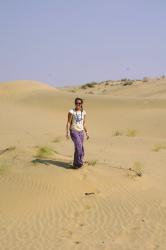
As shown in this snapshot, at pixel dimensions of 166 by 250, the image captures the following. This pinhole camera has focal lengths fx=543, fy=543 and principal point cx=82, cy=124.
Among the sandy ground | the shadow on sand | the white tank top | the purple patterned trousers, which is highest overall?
the white tank top

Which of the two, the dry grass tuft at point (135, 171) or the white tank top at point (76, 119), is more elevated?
the white tank top at point (76, 119)

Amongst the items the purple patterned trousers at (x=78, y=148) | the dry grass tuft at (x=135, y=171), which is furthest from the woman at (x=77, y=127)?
the dry grass tuft at (x=135, y=171)

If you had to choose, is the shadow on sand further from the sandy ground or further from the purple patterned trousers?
the purple patterned trousers

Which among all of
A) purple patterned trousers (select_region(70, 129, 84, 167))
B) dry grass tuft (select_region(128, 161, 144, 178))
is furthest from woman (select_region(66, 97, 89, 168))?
dry grass tuft (select_region(128, 161, 144, 178))

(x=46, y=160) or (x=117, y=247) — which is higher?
(x=46, y=160)

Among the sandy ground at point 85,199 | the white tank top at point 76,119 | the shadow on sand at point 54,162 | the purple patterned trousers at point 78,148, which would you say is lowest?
the sandy ground at point 85,199

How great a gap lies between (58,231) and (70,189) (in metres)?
1.85

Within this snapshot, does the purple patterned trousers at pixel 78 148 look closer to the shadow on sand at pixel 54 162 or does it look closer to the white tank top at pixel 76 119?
the white tank top at pixel 76 119

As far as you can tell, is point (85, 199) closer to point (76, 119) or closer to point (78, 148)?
point (78, 148)

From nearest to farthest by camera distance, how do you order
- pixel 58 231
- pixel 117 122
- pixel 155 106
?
pixel 58 231
pixel 117 122
pixel 155 106

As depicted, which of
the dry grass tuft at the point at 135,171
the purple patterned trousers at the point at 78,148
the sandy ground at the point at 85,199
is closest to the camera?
the sandy ground at the point at 85,199

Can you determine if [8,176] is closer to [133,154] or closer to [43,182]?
[43,182]

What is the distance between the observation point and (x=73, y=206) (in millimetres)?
9297

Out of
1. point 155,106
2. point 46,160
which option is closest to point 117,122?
point 155,106
